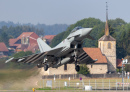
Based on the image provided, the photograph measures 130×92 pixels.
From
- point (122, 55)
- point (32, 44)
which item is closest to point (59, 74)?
point (122, 55)

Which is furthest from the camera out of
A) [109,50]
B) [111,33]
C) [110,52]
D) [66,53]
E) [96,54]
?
[111,33]

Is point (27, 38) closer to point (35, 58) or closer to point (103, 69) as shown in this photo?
point (103, 69)

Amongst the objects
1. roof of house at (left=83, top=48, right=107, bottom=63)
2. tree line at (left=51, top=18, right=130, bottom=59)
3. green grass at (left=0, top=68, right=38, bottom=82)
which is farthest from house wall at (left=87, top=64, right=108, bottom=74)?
green grass at (left=0, top=68, right=38, bottom=82)

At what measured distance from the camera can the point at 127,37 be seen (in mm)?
97250

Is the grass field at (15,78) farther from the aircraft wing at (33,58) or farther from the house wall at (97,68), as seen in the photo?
the house wall at (97,68)

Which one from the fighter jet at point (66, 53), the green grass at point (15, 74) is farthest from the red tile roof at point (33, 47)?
the fighter jet at point (66, 53)

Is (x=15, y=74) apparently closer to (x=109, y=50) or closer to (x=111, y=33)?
(x=109, y=50)

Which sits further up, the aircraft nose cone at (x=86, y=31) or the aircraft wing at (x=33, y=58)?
the aircraft nose cone at (x=86, y=31)

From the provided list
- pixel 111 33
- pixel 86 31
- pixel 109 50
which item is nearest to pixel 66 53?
pixel 86 31

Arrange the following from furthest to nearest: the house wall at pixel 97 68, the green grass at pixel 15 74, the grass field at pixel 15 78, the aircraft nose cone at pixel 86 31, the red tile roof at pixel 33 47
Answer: the red tile roof at pixel 33 47, the house wall at pixel 97 68, the green grass at pixel 15 74, the grass field at pixel 15 78, the aircraft nose cone at pixel 86 31

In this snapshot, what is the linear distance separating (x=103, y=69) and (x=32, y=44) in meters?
105

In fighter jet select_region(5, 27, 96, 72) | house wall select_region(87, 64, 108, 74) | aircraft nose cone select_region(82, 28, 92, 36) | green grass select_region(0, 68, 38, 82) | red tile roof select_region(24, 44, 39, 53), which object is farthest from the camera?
red tile roof select_region(24, 44, 39, 53)

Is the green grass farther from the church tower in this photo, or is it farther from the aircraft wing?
the church tower

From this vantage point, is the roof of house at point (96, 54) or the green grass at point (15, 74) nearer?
the green grass at point (15, 74)
